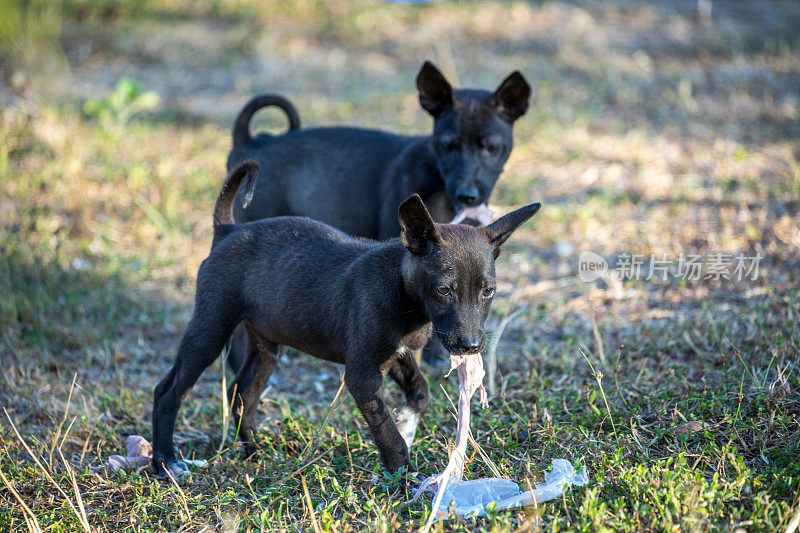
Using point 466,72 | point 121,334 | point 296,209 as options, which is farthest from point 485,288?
point 466,72

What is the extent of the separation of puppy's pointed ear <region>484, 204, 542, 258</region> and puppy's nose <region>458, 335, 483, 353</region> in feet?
1.80

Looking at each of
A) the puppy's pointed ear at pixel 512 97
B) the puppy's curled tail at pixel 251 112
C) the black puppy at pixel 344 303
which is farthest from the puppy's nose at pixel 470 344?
the puppy's curled tail at pixel 251 112

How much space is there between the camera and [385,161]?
20.5 feet

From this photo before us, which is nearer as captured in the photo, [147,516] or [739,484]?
[739,484]

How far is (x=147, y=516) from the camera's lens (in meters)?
4.10

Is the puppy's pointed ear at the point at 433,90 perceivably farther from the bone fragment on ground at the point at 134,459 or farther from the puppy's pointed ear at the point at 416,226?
the bone fragment on ground at the point at 134,459

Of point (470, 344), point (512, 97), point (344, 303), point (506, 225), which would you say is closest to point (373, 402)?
point (344, 303)

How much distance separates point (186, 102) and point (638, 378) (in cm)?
831

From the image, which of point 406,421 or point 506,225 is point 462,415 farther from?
point 506,225

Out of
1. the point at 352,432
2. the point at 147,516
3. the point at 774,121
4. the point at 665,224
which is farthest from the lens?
the point at 774,121

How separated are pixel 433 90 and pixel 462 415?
2.78 meters

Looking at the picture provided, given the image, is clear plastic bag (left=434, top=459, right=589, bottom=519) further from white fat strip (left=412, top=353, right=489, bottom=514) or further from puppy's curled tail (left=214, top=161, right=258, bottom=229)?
puppy's curled tail (left=214, top=161, right=258, bottom=229)

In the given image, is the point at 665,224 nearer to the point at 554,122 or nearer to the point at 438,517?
the point at 554,122

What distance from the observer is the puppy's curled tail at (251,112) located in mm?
6043
